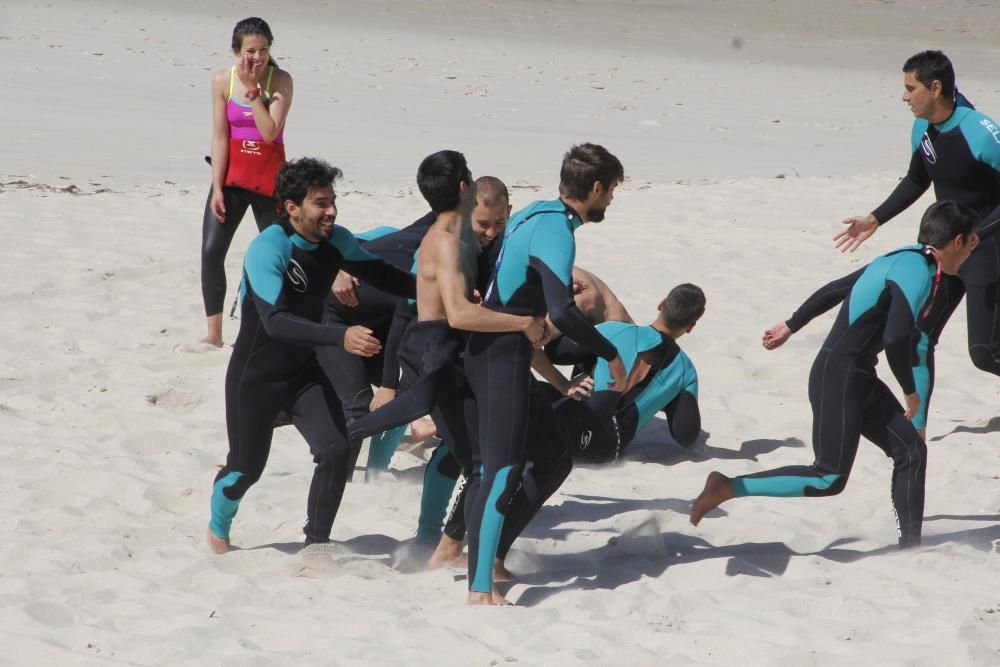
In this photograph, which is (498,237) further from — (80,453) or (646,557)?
(80,453)

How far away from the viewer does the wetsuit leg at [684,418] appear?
21.6 ft

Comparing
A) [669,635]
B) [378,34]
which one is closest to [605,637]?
[669,635]

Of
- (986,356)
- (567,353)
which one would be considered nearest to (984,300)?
(986,356)

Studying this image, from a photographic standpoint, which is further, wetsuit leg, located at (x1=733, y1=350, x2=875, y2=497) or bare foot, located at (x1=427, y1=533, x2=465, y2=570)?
bare foot, located at (x1=427, y1=533, x2=465, y2=570)

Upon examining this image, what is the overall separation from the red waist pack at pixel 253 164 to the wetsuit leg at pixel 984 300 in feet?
12.4

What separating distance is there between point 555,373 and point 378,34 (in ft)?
77.5

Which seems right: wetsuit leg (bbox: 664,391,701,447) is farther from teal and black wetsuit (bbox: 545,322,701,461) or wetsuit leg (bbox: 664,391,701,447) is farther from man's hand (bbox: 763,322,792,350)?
man's hand (bbox: 763,322,792,350)

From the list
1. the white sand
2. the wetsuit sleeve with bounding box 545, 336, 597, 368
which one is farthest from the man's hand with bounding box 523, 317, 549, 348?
the wetsuit sleeve with bounding box 545, 336, 597, 368

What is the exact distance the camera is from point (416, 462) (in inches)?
258

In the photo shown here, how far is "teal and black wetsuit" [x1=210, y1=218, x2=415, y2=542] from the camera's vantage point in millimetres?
4898

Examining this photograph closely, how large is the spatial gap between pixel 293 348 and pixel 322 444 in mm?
388

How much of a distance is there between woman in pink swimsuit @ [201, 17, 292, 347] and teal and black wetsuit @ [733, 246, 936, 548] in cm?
353

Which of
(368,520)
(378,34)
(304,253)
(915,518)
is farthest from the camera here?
(378,34)

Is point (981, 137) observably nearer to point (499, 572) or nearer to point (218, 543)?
point (499, 572)
